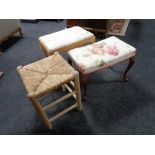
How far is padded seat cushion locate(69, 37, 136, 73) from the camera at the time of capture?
4.37 ft

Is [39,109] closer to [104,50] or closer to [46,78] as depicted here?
[46,78]

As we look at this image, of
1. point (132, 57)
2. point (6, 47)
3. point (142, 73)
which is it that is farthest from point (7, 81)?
point (142, 73)

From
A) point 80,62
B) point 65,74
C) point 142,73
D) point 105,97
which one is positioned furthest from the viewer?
point 142,73

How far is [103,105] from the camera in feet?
5.04

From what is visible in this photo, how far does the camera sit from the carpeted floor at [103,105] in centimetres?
139

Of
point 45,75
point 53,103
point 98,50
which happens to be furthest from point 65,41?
point 53,103

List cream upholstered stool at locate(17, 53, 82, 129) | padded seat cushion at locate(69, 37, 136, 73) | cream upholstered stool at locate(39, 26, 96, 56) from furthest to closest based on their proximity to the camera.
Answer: cream upholstered stool at locate(39, 26, 96, 56), padded seat cushion at locate(69, 37, 136, 73), cream upholstered stool at locate(17, 53, 82, 129)

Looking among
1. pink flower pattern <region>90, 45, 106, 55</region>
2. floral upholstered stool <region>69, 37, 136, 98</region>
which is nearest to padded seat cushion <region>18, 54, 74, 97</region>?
floral upholstered stool <region>69, 37, 136, 98</region>

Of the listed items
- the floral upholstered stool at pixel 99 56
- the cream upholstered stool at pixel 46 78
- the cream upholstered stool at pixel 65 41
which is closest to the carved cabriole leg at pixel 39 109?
the cream upholstered stool at pixel 46 78

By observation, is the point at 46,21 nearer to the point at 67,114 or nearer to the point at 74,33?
the point at 74,33

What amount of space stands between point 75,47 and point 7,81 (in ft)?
2.89

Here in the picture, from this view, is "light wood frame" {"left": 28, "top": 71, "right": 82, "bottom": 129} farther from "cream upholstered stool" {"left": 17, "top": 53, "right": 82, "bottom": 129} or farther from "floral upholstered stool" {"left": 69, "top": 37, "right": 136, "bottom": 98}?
"floral upholstered stool" {"left": 69, "top": 37, "right": 136, "bottom": 98}

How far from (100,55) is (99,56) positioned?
17 mm

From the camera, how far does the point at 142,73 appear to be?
1.83 meters
